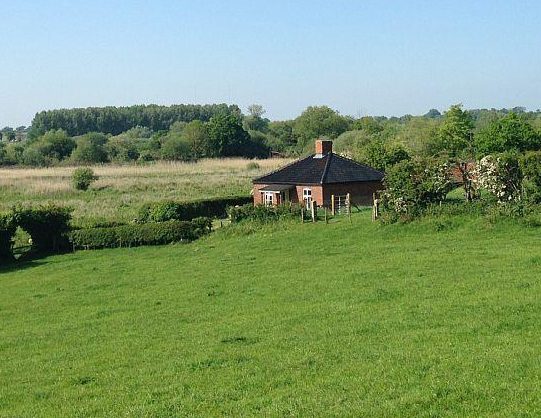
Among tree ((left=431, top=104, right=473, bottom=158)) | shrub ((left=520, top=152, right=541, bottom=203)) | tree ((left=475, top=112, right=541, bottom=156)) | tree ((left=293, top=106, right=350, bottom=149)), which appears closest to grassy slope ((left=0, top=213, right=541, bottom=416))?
shrub ((left=520, top=152, right=541, bottom=203))

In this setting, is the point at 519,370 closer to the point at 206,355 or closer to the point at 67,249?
the point at 206,355

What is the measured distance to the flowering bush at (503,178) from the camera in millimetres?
28683

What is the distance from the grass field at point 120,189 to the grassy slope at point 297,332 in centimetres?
1982

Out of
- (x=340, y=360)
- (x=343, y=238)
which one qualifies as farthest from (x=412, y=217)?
(x=340, y=360)

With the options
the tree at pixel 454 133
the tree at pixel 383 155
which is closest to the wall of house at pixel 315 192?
→ the tree at pixel 383 155

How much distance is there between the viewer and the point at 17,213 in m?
36.2

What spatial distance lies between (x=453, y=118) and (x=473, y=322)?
64.3m

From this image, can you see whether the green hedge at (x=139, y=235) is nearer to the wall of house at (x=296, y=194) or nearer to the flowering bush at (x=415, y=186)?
the wall of house at (x=296, y=194)

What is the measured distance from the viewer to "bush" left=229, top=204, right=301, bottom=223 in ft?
118

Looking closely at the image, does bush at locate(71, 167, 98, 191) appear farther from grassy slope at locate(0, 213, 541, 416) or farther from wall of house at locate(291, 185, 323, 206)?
grassy slope at locate(0, 213, 541, 416)

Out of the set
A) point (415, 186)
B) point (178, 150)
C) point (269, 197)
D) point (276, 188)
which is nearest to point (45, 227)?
point (269, 197)

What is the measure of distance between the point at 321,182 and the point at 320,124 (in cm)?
9179

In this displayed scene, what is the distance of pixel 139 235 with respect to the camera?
35375mm

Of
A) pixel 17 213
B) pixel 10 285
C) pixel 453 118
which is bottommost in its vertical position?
pixel 10 285
